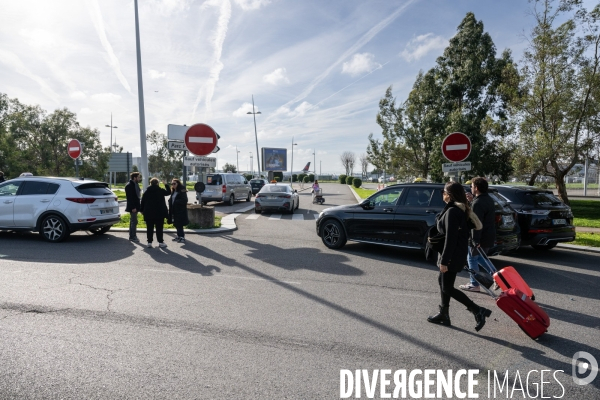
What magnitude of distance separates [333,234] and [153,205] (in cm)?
433

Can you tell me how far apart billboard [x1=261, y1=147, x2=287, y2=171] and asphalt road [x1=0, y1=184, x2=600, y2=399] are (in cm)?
6417

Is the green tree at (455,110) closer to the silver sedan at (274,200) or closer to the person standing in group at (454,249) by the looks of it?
the silver sedan at (274,200)

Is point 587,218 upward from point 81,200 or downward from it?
downward

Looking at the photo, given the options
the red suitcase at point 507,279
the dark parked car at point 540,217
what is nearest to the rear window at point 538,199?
the dark parked car at point 540,217

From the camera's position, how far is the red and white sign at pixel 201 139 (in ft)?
38.4

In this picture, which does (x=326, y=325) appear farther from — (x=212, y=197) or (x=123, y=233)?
(x=212, y=197)

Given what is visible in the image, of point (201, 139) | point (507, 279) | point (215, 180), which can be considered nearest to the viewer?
point (507, 279)

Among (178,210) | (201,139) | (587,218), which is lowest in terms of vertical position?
(587,218)

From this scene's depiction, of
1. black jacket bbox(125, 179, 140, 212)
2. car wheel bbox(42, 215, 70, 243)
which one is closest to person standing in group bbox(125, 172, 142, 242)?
black jacket bbox(125, 179, 140, 212)

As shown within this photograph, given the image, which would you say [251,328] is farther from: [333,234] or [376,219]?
[333,234]

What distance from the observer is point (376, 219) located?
28.7 ft

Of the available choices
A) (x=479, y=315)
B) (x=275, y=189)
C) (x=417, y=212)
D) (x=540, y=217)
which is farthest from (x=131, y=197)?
(x=540, y=217)

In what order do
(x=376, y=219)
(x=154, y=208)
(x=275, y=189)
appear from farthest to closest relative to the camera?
(x=275, y=189) < (x=154, y=208) < (x=376, y=219)

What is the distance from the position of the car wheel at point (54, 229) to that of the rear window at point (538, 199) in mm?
10908
